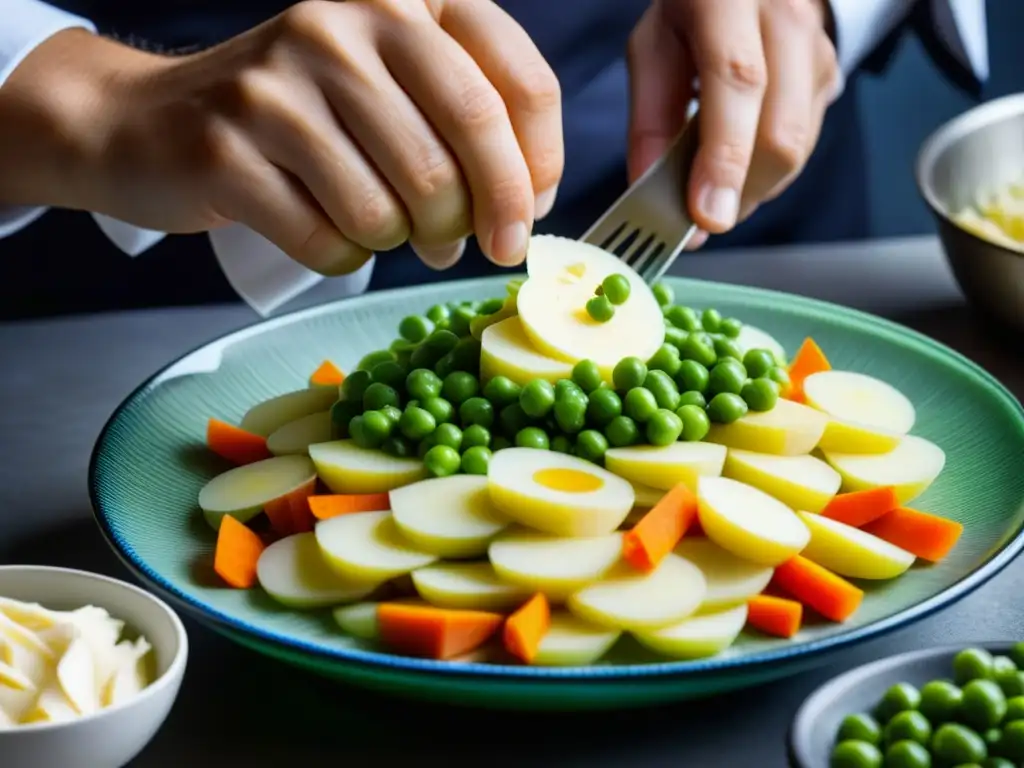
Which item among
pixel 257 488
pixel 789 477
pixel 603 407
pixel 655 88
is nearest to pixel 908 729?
pixel 789 477

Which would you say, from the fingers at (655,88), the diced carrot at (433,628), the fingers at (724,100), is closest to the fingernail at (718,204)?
the fingers at (724,100)

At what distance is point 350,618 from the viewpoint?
130cm

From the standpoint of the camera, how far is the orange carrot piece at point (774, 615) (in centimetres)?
127

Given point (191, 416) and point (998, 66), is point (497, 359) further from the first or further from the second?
point (998, 66)

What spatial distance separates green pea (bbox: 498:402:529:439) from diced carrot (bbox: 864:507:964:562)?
0.40 meters

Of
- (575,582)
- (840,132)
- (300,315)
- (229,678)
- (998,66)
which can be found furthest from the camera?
(998,66)

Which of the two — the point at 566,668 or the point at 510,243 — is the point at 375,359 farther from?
the point at 566,668

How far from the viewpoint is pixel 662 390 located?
1.51 metres

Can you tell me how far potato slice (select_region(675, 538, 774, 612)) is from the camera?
50.8 inches

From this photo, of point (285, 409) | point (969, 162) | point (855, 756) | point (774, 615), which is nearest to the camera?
point (855, 756)

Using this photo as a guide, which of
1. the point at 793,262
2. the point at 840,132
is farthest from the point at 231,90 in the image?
the point at 840,132

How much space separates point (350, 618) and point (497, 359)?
0.39 m

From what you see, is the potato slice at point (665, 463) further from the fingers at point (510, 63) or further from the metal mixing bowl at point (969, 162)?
the metal mixing bowl at point (969, 162)

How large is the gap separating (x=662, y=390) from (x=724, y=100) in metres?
0.55
